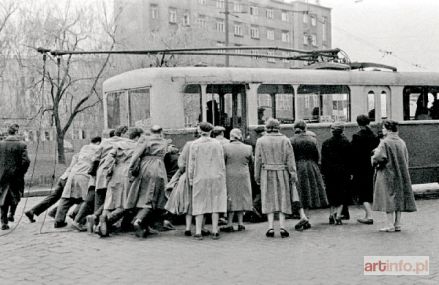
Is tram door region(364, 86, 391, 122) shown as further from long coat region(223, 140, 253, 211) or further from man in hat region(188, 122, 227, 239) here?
man in hat region(188, 122, 227, 239)

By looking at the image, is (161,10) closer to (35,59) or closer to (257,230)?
(35,59)

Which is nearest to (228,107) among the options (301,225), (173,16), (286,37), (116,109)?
(116,109)

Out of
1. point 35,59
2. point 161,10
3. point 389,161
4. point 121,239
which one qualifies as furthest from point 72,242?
point 161,10

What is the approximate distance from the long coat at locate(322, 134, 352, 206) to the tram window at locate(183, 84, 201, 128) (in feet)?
9.32

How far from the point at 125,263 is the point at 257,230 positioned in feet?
10.6

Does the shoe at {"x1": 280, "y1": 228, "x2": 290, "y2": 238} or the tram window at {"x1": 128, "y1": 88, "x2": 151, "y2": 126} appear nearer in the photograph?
the shoe at {"x1": 280, "y1": 228, "x2": 290, "y2": 238}

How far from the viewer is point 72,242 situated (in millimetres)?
9789

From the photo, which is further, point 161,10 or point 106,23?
point 161,10

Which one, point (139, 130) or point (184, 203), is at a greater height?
point (139, 130)

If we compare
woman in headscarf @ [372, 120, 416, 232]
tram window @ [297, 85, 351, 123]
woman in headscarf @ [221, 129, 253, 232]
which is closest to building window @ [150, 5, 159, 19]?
tram window @ [297, 85, 351, 123]

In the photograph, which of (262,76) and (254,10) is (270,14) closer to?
(254,10)

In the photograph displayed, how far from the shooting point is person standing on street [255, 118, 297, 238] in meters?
9.97

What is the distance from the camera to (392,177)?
33.3 ft

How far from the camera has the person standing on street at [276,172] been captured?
9.97 m
